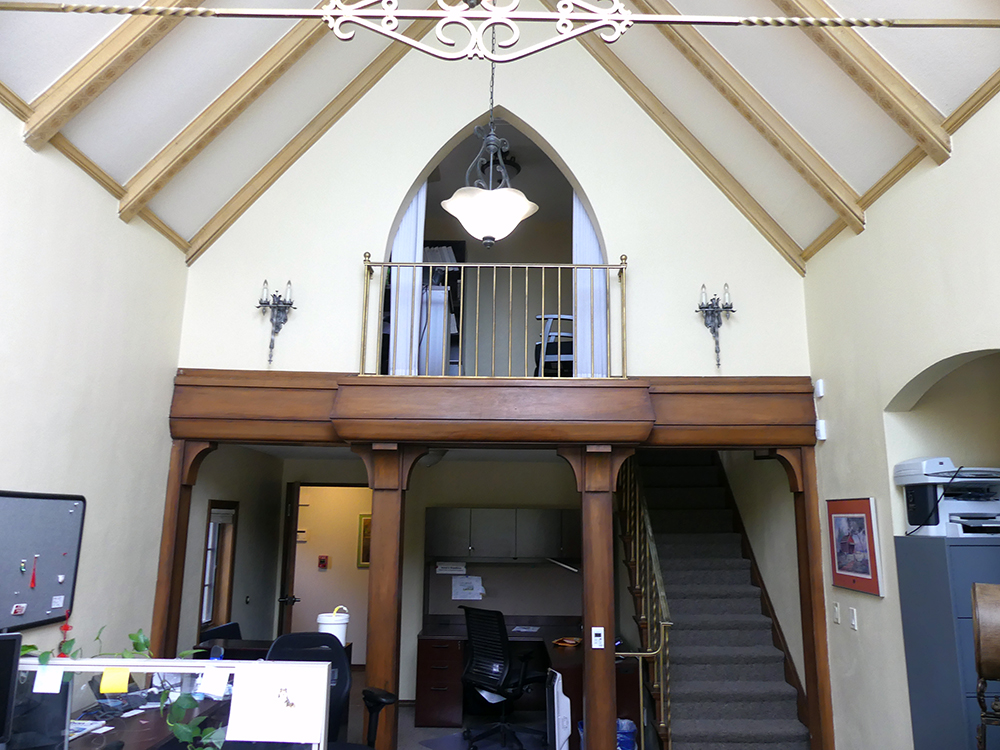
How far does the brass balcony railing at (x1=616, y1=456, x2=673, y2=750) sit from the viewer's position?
5262 millimetres

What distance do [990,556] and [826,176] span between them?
2.27m

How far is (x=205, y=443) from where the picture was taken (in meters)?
5.14

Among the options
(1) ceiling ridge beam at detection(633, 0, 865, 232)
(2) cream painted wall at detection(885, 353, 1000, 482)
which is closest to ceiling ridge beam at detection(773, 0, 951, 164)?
(1) ceiling ridge beam at detection(633, 0, 865, 232)

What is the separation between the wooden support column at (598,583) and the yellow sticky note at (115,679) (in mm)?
2930

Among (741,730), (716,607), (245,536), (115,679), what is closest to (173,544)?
(245,536)

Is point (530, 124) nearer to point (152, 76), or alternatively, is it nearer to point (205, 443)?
point (152, 76)

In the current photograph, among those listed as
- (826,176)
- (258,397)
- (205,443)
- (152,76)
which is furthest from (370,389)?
(826,176)

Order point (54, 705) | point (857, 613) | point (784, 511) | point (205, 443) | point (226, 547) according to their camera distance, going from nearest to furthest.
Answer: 1. point (54, 705)
2. point (857, 613)
3. point (205, 443)
4. point (784, 511)
5. point (226, 547)

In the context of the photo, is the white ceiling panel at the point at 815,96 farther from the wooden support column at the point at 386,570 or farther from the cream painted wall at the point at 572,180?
the wooden support column at the point at 386,570

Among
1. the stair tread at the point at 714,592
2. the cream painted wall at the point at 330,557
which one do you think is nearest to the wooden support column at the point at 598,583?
the stair tread at the point at 714,592

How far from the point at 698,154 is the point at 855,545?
282 centimetres

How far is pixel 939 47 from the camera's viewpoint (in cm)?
336

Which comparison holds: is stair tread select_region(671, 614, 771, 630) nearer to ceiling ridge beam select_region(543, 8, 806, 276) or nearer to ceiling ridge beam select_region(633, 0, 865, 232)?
ceiling ridge beam select_region(543, 8, 806, 276)

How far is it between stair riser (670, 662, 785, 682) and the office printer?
7.74 ft
